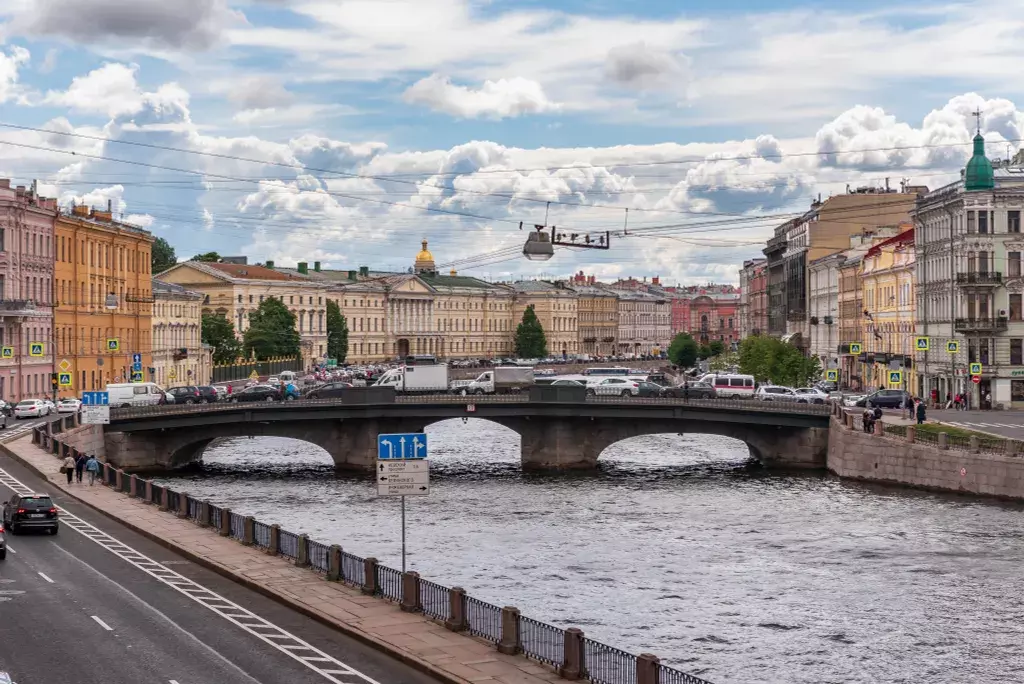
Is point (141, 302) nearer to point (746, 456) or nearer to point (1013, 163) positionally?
point (746, 456)

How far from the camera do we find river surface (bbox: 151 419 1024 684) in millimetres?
41906

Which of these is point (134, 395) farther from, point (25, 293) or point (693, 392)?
point (693, 392)

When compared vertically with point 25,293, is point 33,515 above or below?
below

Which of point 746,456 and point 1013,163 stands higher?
point 1013,163

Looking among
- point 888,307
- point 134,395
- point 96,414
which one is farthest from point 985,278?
point 134,395

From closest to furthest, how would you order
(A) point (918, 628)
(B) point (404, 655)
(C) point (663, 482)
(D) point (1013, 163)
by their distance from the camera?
(B) point (404, 655) → (A) point (918, 628) → (C) point (663, 482) → (D) point (1013, 163)

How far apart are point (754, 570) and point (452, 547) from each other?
11.9 m

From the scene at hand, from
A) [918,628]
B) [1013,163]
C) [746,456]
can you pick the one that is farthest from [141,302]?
[918,628]

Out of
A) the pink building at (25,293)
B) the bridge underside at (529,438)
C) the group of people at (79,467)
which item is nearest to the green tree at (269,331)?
the pink building at (25,293)

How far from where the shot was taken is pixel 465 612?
112ft

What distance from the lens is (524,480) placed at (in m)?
87.4

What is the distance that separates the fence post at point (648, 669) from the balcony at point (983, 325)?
78432 mm

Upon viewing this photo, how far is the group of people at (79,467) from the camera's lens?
2677 inches

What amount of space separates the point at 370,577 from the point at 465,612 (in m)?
5.35
